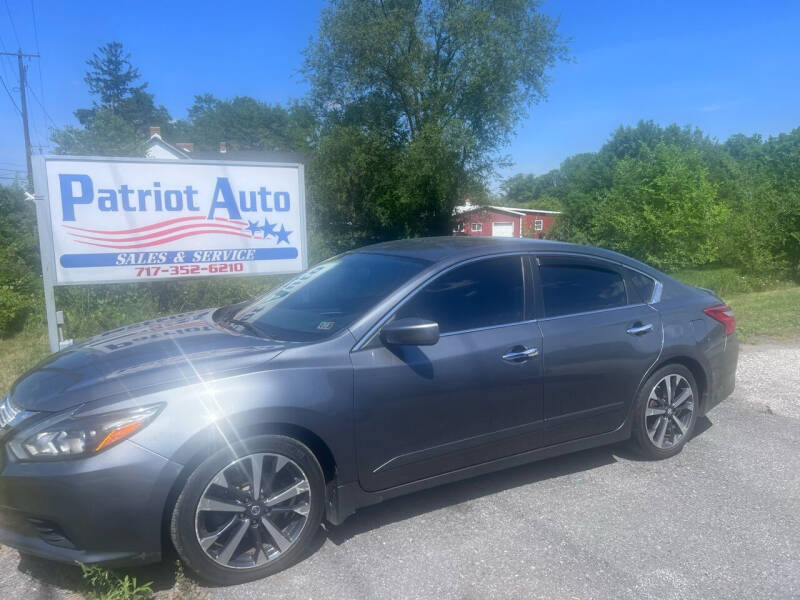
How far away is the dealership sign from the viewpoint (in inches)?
284

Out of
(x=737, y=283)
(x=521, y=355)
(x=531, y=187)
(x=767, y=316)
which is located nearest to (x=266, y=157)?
(x=737, y=283)

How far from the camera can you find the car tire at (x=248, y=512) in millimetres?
2828

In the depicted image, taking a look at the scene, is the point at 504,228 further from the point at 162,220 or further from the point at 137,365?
the point at 137,365

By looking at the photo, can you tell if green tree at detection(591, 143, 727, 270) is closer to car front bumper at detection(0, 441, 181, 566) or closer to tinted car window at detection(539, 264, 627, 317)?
tinted car window at detection(539, 264, 627, 317)

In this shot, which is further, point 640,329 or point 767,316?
point 767,316

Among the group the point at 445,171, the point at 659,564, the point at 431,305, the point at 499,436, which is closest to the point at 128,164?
the point at 431,305

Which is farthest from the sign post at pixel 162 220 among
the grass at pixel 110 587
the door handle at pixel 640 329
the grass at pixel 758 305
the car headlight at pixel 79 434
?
the grass at pixel 758 305

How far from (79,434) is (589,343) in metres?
3.01

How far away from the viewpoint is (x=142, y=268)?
7703mm

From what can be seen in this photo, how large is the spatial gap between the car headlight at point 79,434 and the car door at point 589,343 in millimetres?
2379

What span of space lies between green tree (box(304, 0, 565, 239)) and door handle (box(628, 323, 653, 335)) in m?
22.5

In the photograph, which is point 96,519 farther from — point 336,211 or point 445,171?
point 445,171

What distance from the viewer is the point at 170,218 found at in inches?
306

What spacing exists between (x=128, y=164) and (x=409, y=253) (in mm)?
4933
